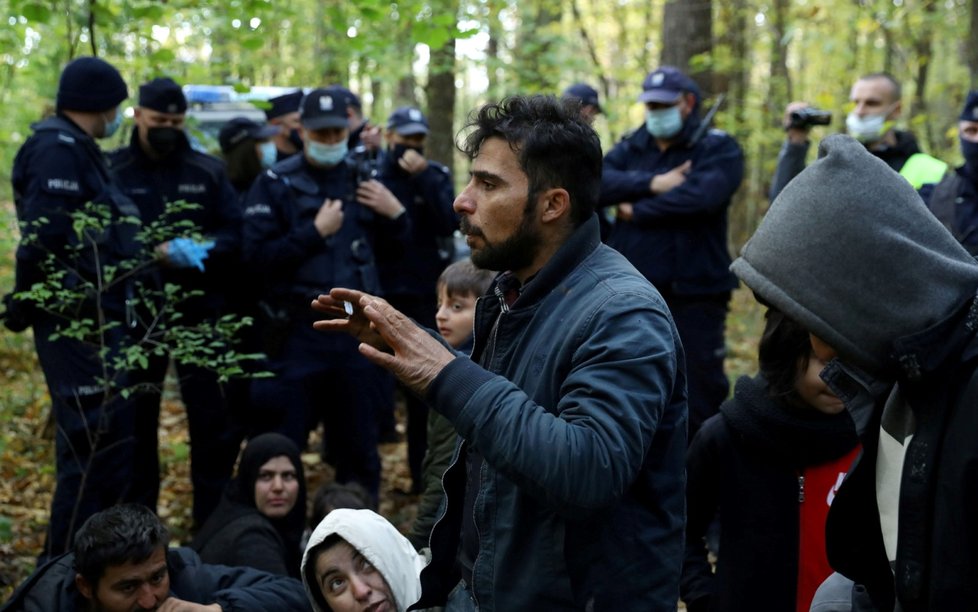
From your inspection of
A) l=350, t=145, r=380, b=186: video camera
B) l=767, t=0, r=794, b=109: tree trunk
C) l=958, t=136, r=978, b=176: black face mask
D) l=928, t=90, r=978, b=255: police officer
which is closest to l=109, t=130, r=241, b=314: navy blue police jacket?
l=350, t=145, r=380, b=186: video camera

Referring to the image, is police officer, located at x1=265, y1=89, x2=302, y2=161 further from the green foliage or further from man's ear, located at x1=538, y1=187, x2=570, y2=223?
man's ear, located at x1=538, y1=187, x2=570, y2=223

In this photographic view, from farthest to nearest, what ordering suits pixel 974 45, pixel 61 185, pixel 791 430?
1. pixel 974 45
2. pixel 61 185
3. pixel 791 430

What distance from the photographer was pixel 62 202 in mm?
5445

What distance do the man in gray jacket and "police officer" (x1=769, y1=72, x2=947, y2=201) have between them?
4.18 meters

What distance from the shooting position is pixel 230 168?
7.98 meters

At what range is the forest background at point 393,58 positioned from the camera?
272 inches

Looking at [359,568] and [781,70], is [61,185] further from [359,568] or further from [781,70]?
[781,70]

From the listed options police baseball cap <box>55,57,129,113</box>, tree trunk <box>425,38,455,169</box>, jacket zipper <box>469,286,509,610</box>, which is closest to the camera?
jacket zipper <box>469,286,509,610</box>

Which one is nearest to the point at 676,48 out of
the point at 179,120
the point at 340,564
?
the point at 179,120

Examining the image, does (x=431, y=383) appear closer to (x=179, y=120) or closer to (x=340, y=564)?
(x=340, y=564)

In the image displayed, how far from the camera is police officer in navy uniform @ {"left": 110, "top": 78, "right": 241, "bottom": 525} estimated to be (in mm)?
6242

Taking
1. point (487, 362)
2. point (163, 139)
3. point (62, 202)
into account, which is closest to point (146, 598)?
point (487, 362)

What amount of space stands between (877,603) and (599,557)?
2.08ft

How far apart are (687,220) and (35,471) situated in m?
4.89
